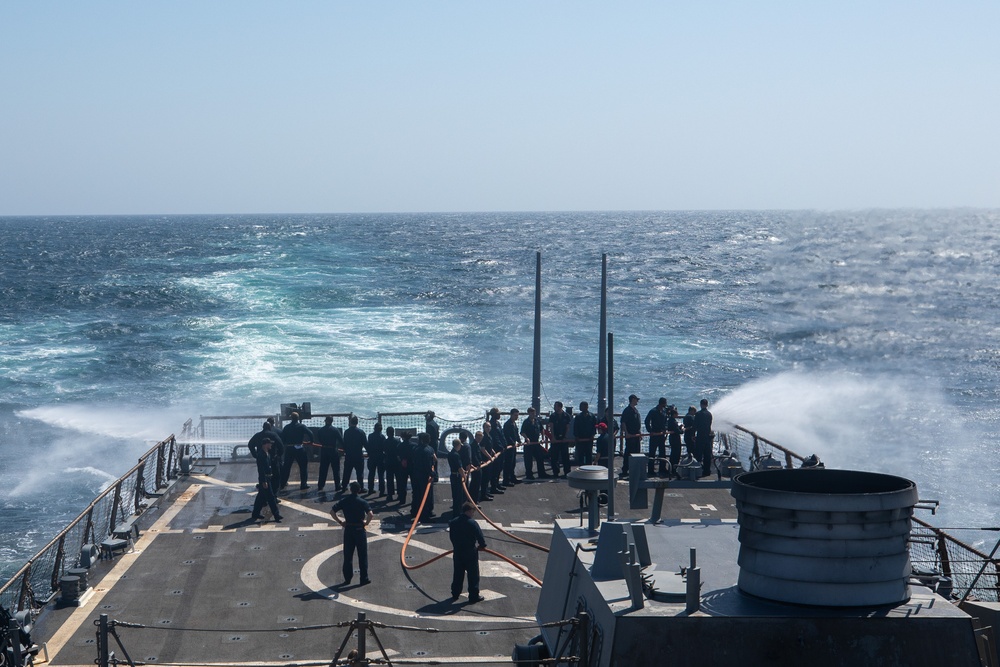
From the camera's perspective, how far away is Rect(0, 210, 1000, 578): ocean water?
37719mm

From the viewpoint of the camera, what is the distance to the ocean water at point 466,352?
3772cm

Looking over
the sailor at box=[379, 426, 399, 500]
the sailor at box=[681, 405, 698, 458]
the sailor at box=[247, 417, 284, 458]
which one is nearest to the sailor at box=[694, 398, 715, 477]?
the sailor at box=[681, 405, 698, 458]

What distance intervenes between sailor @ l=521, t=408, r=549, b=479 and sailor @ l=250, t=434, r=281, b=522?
18.9 feet

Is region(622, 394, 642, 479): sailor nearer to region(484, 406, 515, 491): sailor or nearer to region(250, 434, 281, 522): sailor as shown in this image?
region(484, 406, 515, 491): sailor

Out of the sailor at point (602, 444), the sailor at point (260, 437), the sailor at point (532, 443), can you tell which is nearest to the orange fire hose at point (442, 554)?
the sailor at point (532, 443)

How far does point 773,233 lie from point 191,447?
17667 cm

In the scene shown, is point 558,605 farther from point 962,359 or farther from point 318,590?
point 962,359

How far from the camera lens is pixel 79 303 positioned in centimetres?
7719

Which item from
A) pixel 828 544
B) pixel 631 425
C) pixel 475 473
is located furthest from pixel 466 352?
pixel 828 544

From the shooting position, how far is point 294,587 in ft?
51.5

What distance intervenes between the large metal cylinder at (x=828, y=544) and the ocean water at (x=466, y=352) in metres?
20.8

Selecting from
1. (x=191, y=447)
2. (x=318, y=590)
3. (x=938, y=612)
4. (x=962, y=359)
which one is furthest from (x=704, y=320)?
(x=938, y=612)

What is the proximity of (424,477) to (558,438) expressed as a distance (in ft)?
16.1

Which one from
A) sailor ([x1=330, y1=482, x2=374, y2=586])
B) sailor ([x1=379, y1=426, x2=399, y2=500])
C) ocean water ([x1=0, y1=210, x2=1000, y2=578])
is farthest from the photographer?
ocean water ([x1=0, y1=210, x2=1000, y2=578])
